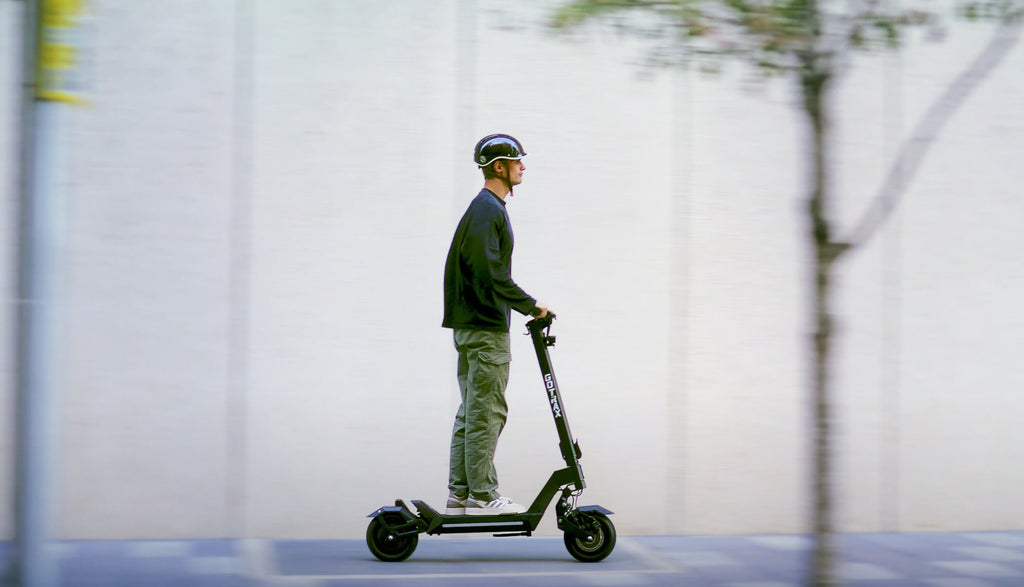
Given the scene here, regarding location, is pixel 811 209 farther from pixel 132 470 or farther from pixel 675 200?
pixel 132 470

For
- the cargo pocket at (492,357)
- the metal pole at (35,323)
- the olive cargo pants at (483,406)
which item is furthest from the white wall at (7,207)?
the metal pole at (35,323)

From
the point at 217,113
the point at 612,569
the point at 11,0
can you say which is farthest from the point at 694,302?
the point at 11,0

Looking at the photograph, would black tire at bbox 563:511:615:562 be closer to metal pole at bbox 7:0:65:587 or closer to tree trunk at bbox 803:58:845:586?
tree trunk at bbox 803:58:845:586

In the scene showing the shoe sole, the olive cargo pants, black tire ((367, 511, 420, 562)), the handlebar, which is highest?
the handlebar

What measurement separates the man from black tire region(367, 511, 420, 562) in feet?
0.88

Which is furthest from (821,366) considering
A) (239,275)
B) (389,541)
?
(239,275)

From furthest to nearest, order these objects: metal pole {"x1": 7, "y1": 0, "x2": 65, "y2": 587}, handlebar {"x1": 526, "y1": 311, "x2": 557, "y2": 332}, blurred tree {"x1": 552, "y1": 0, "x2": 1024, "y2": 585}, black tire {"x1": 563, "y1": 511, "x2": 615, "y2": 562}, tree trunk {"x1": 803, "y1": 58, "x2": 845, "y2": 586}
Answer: black tire {"x1": 563, "y1": 511, "x2": 615, "y2": 562}
handlebar {"x1": 526, "y1": 311, "x2": 557, "y2": 332}
tree trunk {"x1": 803, "y1": 58, "x2": 845, "y2": 586}
blurred tree {"x1": 552, "y1": 0, "x2": 1024, "y2": 585}
metal pole {"x1": 7, "y1": 0, "x2": 65, "y2": 587}

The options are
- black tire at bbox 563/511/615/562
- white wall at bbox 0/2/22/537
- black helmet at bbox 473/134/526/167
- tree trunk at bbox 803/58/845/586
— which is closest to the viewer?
tree trunk at bbox 803/58/845/586

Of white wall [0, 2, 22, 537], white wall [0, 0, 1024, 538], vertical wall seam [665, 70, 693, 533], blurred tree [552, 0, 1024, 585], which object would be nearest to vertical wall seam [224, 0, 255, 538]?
white wall [0, 0, 1024, 538]

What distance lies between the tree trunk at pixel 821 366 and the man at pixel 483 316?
1873mm

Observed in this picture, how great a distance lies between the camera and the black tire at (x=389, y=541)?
5983 millimetres

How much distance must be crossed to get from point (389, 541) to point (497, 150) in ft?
6.57

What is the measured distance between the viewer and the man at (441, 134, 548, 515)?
19.8ft

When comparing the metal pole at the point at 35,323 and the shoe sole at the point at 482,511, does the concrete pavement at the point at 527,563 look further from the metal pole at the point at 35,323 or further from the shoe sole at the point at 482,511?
the metal pole at the point at 35,323
